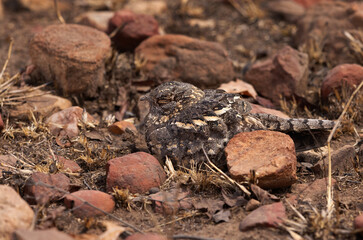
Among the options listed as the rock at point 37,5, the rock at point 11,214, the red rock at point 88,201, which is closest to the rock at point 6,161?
the rock at point 11,214

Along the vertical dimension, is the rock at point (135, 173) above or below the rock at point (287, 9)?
below

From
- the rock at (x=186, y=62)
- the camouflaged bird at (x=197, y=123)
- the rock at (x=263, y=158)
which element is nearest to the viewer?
the rock at (x=263, y=158)

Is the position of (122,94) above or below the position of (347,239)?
below

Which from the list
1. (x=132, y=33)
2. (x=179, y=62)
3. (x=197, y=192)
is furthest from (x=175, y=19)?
(x=197, y=192)

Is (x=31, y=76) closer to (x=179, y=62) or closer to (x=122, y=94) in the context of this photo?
(x=122, y=94)

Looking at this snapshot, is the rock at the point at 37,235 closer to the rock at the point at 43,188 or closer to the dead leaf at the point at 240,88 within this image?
the rock at the point at 43,188
